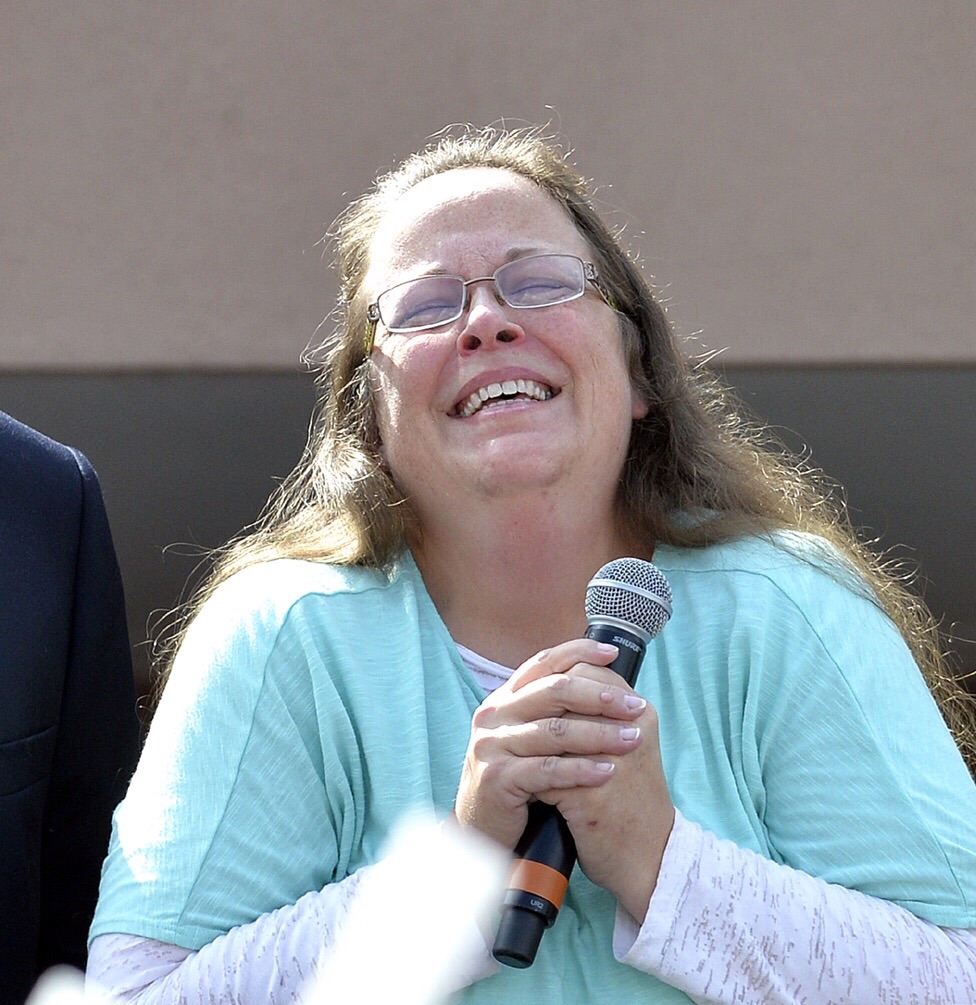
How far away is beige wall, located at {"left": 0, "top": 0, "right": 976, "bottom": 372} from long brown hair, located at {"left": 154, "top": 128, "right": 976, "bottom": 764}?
1054 millimetres

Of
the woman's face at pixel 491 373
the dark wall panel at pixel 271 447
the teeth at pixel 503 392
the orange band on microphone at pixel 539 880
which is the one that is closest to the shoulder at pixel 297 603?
the woman's face at pixel 491 373

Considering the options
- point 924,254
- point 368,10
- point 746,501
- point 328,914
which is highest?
point 368,10

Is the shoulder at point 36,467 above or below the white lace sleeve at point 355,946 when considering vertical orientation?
above

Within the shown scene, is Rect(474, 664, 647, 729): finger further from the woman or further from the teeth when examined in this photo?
the teeth

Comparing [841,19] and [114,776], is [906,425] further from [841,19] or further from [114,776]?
[114,776]

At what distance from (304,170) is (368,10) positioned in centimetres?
41

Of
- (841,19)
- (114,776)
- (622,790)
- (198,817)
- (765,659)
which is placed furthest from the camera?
(841,19)

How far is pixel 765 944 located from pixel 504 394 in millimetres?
780

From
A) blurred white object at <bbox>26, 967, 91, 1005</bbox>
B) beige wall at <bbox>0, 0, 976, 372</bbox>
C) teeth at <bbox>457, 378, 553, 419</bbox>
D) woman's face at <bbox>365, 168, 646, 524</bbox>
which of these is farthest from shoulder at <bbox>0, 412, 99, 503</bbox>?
beige wall at <bbox>0, 0, 976, 372</bbox>

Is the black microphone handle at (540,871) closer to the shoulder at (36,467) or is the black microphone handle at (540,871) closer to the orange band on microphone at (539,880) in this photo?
the orange band on microphone at (539,880)

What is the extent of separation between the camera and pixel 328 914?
4.78 feet

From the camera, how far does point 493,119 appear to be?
3.19 m

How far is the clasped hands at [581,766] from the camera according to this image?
1344 mm

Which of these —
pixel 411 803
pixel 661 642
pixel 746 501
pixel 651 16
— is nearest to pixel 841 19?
pixel 651 16
